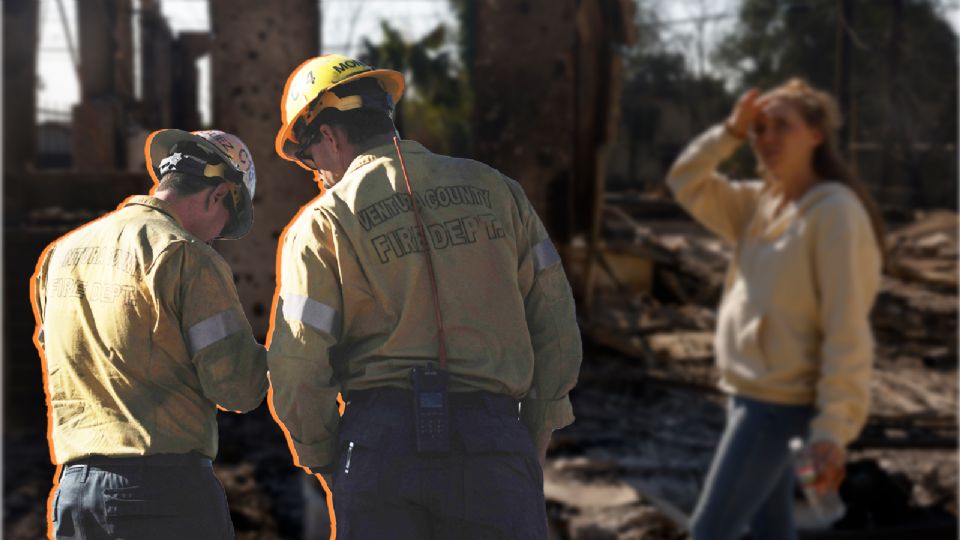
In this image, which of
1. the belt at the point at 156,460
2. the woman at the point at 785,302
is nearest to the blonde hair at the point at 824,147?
the woman at the point at 785,302

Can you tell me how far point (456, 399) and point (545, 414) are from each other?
158mm

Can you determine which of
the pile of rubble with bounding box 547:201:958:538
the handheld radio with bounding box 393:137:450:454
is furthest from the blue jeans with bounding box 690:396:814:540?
the handheld radio with bounding box 393:137:450:454

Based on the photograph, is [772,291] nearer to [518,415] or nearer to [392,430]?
[518,415]

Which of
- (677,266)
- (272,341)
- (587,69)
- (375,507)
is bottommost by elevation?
(677,266)

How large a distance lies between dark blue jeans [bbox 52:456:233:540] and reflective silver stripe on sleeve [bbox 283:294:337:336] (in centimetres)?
23

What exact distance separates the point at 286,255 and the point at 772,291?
2164 mm

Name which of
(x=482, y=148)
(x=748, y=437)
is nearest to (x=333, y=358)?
(x=748, y=437)

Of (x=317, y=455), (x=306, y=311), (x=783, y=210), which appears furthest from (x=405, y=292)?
(x=783, y=210)

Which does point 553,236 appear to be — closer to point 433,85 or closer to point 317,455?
point 317,455

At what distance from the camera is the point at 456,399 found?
160cm

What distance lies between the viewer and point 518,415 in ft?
5.57

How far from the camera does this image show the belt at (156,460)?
1437 mm

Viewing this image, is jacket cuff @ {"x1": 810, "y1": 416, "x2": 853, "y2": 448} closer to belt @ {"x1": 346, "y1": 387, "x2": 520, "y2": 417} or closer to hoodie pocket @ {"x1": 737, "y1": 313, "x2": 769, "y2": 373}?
hoodie pocket @ {"x1": 737, "y1": 313, "x2": 769, "y2": 373}

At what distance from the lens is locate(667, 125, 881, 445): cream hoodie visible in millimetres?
3133
